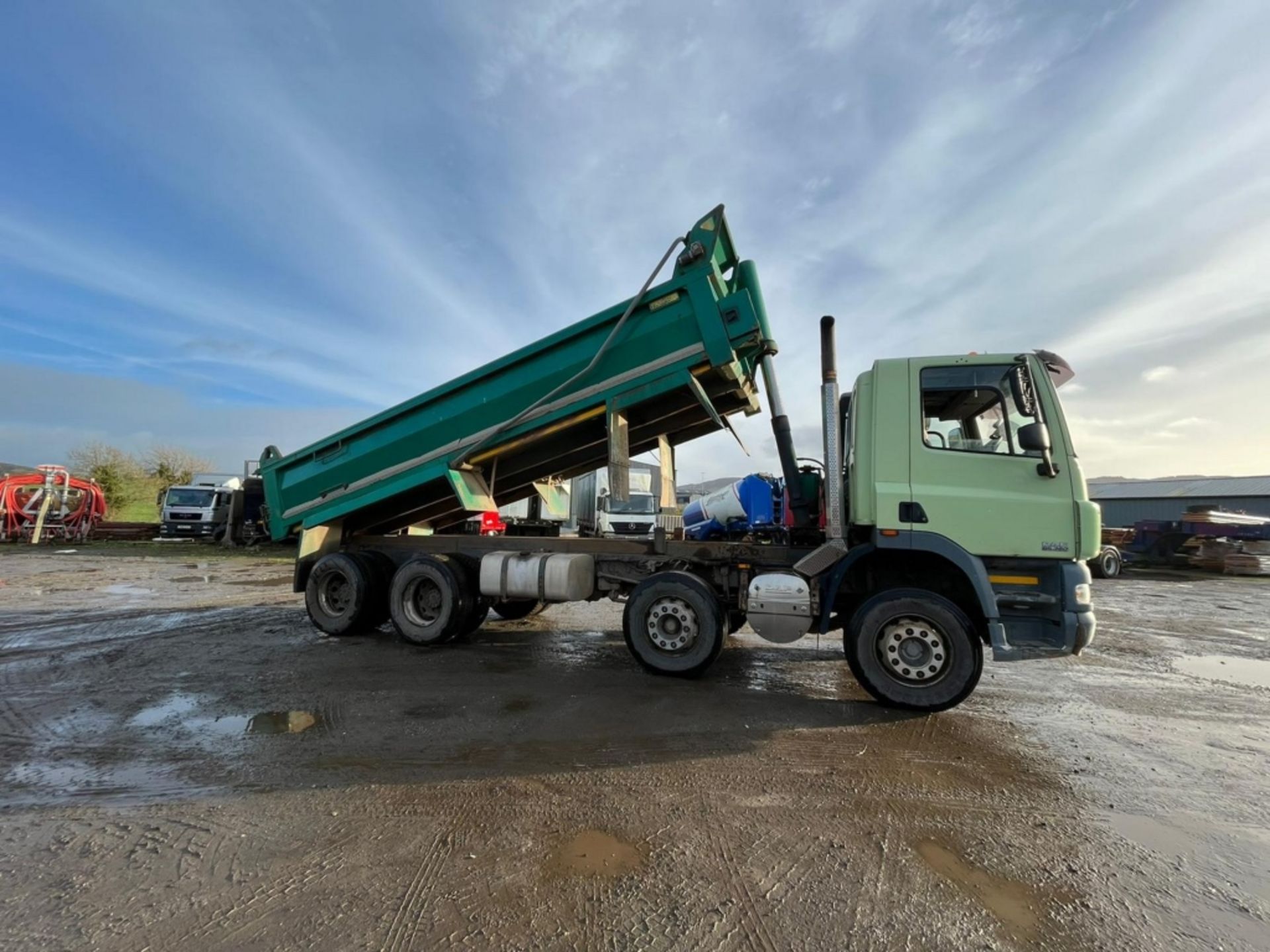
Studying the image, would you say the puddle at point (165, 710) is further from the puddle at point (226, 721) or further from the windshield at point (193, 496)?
the windshield at point (193, 496)

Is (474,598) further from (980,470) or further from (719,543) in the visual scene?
(980,470)

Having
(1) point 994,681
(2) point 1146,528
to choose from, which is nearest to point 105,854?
(1) point 994,681

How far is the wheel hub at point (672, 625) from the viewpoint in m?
Result: 5.42

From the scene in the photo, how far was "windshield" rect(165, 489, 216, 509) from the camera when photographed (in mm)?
22797

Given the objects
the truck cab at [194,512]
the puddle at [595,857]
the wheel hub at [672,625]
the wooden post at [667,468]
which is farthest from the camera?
the truck cab at [194,512]

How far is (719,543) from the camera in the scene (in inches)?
226

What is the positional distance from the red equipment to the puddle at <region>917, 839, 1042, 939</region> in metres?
29.8

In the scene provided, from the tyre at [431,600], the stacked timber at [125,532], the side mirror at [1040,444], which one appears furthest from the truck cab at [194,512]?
the side mirror at [1040,444]

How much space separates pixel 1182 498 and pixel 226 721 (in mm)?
42635

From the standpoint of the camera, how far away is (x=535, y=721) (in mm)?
4395

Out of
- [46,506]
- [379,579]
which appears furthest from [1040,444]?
[46,506]

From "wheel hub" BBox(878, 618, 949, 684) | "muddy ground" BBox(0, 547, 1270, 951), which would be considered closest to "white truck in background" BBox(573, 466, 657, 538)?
"muddy ground" BBox(0, 547, 1270, 951)

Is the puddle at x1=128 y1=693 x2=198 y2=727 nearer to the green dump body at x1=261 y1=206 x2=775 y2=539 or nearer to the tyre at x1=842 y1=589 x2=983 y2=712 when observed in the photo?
the green dump body at x1=261 y1=206 x2=775 y2=539

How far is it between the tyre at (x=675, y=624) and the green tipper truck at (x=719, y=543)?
2cm
